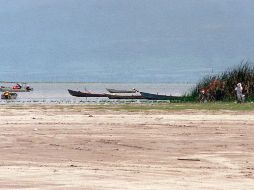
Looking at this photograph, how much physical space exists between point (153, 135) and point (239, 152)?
13.7 ft

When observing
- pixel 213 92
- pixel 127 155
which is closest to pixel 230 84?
pixel 213 92

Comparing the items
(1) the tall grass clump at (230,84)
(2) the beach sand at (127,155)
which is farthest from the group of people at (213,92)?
(2) the beach sand at (127,155)

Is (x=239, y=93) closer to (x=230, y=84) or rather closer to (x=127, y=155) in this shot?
(x=230, y=84)

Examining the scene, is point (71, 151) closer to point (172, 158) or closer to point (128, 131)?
point (172, 158)

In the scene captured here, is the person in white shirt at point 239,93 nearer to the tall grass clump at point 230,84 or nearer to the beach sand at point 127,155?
the tall grass clump at point 230,84

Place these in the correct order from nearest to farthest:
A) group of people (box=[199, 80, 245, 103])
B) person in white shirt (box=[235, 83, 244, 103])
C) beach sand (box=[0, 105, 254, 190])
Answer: beach sand (box=[0, 105, 254, 190])
person in white shirt (box=[235, 83, 244, 103])
group of people (box=[199, 80, 245, 103])

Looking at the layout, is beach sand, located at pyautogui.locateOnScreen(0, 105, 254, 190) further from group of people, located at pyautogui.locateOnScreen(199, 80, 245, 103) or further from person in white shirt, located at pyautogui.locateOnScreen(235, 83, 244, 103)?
group of people, located at pyautogui.locateOnScreen(199, 80, 245, 103)

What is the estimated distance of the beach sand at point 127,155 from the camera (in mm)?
10930

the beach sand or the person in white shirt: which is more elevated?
the person in white shirt

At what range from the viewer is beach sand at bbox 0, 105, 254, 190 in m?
10.9

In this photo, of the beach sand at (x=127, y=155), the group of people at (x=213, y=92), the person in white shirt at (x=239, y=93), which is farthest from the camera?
the group of people at (x=213, y=92)

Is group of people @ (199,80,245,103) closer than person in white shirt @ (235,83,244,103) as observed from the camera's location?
No

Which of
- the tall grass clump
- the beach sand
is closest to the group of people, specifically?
the tall grass clump

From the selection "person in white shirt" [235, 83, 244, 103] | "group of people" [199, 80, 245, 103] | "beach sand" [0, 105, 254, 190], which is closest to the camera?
"beach sand" [0, 105, 254, 190]
